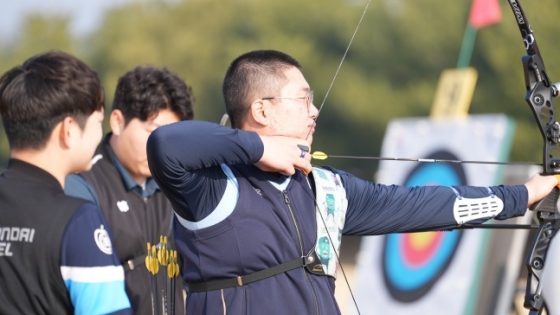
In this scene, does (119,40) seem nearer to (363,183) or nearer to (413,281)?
(413,281)

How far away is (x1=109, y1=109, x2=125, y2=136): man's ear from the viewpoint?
3.24m

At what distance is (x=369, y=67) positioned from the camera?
21156 millimetres

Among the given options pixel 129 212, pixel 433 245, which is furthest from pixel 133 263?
pixel 433 245

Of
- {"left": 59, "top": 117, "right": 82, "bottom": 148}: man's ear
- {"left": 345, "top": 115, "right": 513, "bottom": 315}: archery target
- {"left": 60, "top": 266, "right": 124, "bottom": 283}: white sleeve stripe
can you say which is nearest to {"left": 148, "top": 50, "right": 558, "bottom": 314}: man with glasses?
{"left": 59, "top": 117, "right": 82, "bottom": 148}: man's ear

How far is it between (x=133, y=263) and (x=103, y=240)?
3.32ft

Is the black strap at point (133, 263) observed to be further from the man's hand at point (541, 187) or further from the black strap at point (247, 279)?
the man's hand at point (541, 187)

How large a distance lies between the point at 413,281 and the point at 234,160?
3908mm

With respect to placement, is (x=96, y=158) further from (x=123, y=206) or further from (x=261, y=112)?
(x=261, y=112)

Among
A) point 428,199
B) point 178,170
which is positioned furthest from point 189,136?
point 428,199

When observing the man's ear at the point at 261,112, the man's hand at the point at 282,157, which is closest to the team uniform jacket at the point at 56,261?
the man's hand at the point at 282,157

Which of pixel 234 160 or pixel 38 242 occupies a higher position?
pixel 234 160

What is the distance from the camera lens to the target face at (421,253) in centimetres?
577

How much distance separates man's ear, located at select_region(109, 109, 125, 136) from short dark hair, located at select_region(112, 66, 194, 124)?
0.02 meters

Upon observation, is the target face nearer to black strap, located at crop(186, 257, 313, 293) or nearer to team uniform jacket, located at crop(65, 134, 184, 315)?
team uniform jacket, located at crop(65, 134, 184, 315)
